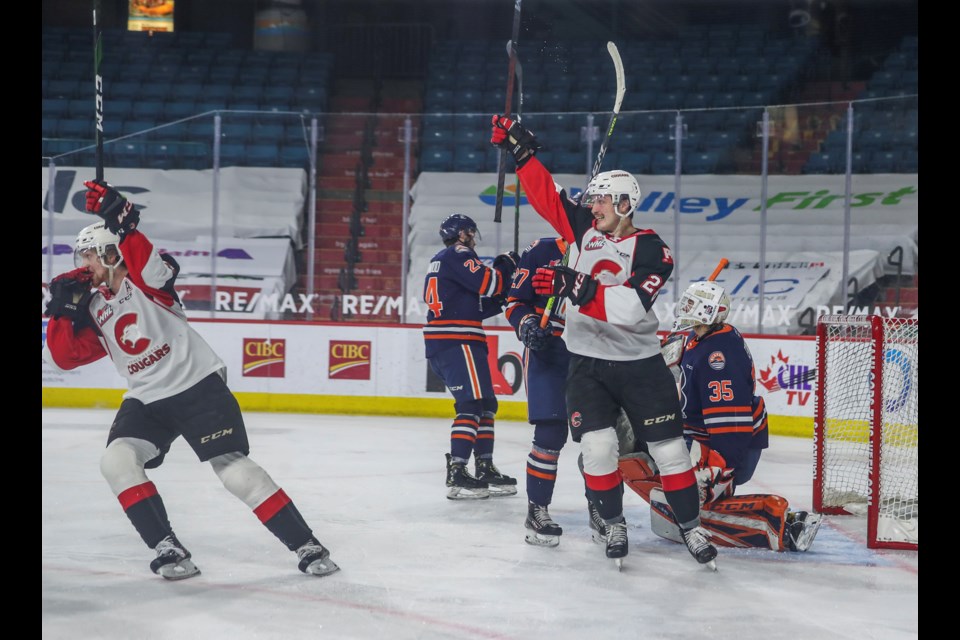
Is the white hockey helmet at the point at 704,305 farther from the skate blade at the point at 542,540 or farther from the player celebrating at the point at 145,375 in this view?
the player celebrating at the point at 145,375

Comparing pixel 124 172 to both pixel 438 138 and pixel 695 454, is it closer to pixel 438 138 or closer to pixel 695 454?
pixel 438 138

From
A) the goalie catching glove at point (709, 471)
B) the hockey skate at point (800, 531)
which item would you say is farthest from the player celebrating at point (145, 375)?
the hockey skate at point (800, 531)

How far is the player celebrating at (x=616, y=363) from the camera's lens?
3.20 meters

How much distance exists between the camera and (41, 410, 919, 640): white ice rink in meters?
2.71

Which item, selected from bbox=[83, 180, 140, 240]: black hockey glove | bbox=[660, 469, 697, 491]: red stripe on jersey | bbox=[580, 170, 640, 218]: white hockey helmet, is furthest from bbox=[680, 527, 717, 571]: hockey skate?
bbox=[83, 180, 140, 240]: black hockey glove

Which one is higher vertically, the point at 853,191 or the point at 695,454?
the point at 853,191

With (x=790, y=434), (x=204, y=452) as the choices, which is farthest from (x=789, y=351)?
(x=204, y=452)

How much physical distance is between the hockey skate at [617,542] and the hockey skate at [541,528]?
364 millimetres

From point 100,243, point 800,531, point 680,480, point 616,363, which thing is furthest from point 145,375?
point 800,531

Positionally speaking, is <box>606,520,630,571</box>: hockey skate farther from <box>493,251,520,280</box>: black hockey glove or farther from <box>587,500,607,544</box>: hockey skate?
<box>493,251,520,280</box>: black hockey glove

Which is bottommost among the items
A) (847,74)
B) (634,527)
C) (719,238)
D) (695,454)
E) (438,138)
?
(634,527)

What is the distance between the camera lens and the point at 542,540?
12.0 ft

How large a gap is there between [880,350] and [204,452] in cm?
232

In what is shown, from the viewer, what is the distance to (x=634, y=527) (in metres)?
3.96
